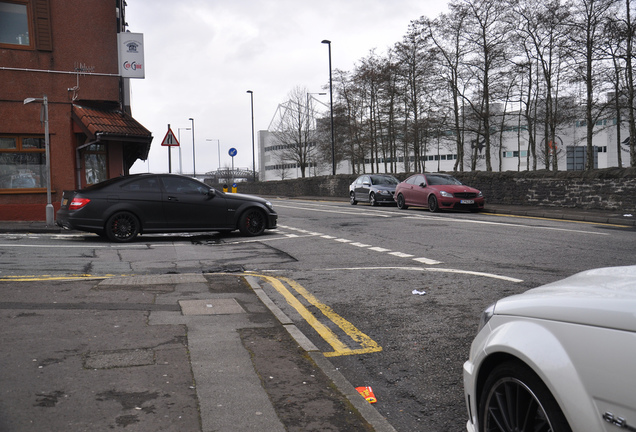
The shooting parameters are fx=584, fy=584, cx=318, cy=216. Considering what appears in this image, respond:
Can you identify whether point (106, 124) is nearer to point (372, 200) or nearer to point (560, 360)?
point (372, 200)

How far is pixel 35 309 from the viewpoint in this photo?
6.03 m

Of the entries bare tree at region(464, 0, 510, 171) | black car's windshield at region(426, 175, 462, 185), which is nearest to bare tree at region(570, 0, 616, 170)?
bare tree at region(464, 0, 510, 171)

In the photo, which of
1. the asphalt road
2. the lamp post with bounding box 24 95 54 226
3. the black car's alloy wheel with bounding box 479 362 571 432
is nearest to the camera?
the black car's alloy wheel with bounding box 479 362 571 432

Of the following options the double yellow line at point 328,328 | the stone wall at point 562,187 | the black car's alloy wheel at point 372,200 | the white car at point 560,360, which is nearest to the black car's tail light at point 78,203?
the double yellow line at point 328,328

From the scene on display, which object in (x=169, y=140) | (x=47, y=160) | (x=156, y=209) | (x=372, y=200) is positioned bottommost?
(x=372, y=200)

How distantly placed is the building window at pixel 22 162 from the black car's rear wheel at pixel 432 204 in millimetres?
13536

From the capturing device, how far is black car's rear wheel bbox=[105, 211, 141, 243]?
1277 centimetres

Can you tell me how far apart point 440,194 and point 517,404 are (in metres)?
20.0

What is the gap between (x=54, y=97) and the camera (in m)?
17.2

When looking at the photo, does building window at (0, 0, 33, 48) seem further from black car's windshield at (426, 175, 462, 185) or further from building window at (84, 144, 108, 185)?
black car's windshield at (426, 175, 462, 185)

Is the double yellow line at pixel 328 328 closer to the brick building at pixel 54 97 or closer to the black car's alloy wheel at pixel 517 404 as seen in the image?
the black car's alloy wheel at pixel 517 404

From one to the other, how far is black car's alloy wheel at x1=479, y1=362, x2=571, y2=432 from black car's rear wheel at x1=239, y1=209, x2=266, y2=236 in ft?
38.4

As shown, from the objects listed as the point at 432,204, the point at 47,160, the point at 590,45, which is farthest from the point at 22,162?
the point at 590,45

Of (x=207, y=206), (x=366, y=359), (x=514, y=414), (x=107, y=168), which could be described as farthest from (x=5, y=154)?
(x=514, y=414)
